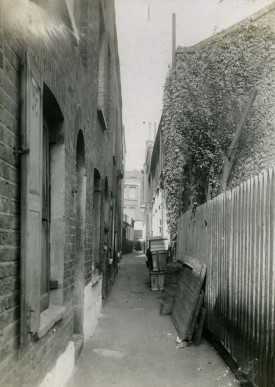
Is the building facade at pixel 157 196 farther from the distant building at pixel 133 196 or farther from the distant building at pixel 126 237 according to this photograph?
the distant building at pixel 133 196

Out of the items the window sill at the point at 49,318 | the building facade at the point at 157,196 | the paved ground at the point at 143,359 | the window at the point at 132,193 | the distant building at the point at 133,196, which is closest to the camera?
the window sill at the point at 49,318

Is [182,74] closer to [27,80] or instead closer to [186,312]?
[186,312]

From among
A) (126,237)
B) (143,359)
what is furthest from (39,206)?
(126,237)

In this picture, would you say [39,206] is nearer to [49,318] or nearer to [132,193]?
[49,318]

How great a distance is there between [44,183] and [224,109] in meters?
9.15

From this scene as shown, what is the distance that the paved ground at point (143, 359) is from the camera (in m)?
4.95

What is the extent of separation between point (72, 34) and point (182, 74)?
8538mm

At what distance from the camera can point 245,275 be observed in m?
4.73

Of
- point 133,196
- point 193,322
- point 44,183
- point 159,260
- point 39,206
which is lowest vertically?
point 193,322

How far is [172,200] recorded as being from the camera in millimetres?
13148

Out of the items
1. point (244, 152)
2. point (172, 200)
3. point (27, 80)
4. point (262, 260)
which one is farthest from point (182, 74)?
point (27, 80)

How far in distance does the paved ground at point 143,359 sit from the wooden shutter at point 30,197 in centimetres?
227

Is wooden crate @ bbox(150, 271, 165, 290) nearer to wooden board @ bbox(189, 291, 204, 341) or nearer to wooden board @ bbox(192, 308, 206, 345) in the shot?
wooden board @ bbox(192, 308, 206, 345)

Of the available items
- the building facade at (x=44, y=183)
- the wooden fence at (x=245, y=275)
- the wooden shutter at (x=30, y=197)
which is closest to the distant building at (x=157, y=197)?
the wooden fence at (x=245, y=275)
